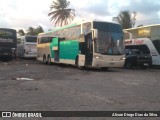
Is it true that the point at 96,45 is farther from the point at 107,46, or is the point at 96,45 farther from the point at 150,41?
the point at 150,41

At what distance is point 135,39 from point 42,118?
25393 millimetres

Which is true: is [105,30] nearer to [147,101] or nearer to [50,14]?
[147,101]

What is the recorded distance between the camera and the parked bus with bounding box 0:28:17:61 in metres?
33.1

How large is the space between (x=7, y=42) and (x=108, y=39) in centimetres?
1273

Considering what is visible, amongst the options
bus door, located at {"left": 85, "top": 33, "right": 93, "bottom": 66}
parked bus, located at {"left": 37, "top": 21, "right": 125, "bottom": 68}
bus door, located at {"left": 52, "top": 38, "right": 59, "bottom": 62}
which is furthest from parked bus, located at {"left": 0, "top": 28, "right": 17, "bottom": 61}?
bus door, located at {"left": 85, "top": 33, "right": 93, "bottom": 66}

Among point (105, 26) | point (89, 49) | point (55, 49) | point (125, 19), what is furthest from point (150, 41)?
point (125, 19)

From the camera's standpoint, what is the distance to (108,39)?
23906 mm

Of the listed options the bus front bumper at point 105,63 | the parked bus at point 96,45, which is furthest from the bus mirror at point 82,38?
the bus front bumper at point 105,63

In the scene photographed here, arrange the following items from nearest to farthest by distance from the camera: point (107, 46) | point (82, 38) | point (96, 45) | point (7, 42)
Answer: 1. point (96, 45)
2. point (107, 46)
3. point (82, 38)
4. point (7, 42)

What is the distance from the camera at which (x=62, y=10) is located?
67.2m

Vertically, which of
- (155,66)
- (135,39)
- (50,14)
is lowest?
(155,66)

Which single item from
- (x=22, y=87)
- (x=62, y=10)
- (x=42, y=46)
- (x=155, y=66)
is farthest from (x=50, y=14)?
(x=22, y=87)

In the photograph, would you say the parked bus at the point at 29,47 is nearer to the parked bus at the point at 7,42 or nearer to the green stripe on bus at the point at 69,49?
the parked bus at the point at 7,42

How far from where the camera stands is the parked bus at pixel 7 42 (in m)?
33.1
